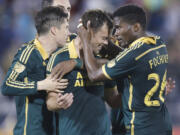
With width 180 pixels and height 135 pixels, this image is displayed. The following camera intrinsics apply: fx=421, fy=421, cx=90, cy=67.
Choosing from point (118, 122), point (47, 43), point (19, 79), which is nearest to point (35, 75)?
point (19, 79)

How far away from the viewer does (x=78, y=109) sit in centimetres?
355

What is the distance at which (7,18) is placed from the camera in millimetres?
8758

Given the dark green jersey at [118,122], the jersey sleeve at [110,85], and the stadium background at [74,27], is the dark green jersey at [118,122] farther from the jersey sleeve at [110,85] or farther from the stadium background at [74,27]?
the stadium background at [74,27]

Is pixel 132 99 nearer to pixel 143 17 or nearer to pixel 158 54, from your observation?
pixel 158 54

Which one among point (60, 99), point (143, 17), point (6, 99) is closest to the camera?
point (60, 99)

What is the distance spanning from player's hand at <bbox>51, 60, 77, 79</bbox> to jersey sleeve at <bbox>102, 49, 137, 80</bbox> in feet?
0.94

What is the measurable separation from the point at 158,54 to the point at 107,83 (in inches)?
24.9

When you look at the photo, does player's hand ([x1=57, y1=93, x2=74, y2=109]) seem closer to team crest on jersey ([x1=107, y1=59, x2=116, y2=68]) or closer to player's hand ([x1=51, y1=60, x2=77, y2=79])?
player's hand ([x1=51, y1=60, x2=77, y2=79])

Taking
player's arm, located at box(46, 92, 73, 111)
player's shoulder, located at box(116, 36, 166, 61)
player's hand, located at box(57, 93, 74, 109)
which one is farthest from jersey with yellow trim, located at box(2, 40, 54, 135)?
player's shoulder, located at box(116, 36, 166, 61)

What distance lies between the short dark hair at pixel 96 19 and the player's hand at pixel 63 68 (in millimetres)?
386

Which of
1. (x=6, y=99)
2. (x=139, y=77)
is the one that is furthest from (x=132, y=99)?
(x=6, y=99)

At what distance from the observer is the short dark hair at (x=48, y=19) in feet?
13.3

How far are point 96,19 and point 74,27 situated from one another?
5.03m

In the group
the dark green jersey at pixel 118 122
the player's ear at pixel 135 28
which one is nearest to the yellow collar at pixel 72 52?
the player's ear at pixel 135 28
